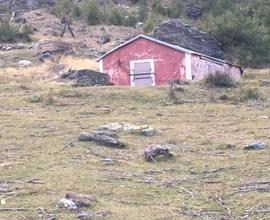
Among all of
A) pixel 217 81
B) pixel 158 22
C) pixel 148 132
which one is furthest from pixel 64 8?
pixel 148 132

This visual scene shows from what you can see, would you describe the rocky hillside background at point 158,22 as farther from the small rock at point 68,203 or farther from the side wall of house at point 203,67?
the small rock at point 68,203

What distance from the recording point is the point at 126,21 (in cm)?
6319

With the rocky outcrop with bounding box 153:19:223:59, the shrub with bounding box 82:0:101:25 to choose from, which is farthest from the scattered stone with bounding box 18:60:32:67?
the shrub with bounding box 82:0:101:25

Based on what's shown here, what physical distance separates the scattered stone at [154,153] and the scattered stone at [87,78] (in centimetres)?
1418

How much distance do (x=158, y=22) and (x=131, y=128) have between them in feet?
119

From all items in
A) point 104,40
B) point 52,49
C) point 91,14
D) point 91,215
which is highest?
point 91,14

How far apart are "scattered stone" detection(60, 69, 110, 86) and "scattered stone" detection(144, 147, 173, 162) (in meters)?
14.2

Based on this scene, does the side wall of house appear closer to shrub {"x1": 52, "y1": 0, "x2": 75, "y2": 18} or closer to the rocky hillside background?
the rocky hillside background

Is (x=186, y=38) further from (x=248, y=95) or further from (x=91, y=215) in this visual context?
(x=91, y=215)

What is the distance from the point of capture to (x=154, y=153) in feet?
50.0

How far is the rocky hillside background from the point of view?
42.8m

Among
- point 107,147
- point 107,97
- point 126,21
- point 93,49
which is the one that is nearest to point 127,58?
point 107,97

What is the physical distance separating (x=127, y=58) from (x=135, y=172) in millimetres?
20480

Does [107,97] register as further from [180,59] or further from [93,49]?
[93,49]
